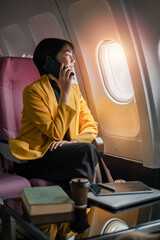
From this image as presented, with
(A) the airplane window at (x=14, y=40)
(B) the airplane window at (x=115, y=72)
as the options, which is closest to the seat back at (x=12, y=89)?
(B) the airplane window at (x=115, y=72)

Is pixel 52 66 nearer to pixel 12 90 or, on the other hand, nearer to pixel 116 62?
pixel 12 90

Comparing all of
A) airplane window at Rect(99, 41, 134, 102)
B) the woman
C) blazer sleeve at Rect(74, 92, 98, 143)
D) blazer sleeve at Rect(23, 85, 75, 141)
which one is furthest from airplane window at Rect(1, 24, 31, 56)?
blazer sleeve at Rect(23, 85, 75, 141)

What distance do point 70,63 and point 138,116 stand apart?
1.00 metres

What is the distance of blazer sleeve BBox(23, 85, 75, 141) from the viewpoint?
2320 millimetres

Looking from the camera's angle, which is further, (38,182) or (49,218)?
(38,182)

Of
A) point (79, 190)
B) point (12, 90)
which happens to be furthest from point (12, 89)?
point (79, 190)

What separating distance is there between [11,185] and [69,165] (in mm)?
415

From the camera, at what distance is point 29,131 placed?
95.7 inches

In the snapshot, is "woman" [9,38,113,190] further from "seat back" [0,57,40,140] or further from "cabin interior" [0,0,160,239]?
"cabin interior" [0,0,160,239]

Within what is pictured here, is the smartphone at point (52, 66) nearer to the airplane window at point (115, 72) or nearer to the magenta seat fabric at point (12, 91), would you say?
the magenta seat fabric at point (12, 91)

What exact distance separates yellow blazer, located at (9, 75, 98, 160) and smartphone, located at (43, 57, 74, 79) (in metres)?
0.07

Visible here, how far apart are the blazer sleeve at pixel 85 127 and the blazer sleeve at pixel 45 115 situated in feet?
0.59

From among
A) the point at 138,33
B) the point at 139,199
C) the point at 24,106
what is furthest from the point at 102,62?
the point at 139,199

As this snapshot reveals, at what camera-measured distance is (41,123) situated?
233 centimetres
